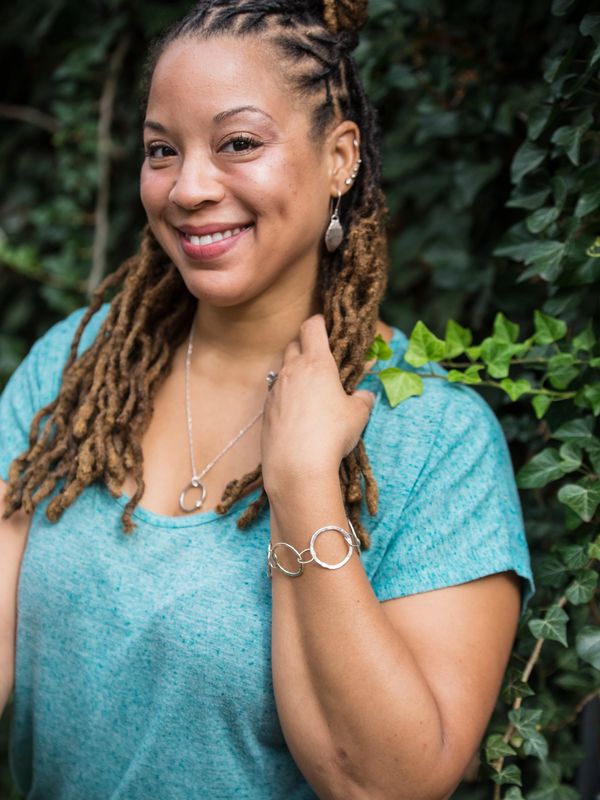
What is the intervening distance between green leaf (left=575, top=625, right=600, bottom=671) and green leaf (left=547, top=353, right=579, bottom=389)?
0.41 metres

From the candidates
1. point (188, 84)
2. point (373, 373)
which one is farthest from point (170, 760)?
point (188, 84)

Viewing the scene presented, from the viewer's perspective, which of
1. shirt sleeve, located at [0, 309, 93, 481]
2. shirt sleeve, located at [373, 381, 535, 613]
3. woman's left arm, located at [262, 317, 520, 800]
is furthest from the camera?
shirt sleeve, located at [0, 309, 93, 481]

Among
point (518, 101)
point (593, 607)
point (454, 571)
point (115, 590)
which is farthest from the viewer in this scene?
point (518, 101)

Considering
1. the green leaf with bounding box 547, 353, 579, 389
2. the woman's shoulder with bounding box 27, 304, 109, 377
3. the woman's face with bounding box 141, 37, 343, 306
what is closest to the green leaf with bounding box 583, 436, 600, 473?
the green leaf with bounding box 547, 353, 579, 389

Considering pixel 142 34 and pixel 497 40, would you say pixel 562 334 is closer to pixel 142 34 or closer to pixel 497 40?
pixel 497 40

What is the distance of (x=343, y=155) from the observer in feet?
5.41

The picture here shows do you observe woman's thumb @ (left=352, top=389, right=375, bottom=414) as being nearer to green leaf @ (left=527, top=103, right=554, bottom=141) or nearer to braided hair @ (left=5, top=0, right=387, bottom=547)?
braided hair @ (left=5, top=0, right=387, bottom=547)

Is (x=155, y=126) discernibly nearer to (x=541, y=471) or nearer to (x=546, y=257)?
(x=546, y=257)

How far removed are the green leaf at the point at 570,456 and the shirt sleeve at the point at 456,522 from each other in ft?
0.32

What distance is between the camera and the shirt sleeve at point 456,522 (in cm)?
145

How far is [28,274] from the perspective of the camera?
2848mm

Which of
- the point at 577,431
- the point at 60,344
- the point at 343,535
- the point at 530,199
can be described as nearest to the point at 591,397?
the point at 577,431

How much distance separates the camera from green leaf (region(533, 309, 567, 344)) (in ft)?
5.33

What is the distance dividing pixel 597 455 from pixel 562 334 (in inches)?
8.5
